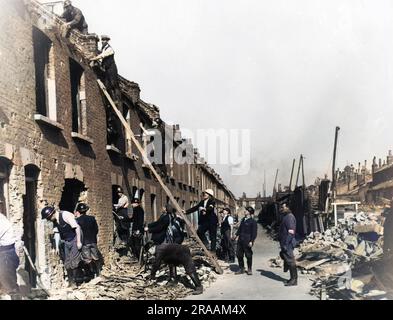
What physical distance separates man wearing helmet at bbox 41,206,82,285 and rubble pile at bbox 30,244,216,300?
20.5 inches

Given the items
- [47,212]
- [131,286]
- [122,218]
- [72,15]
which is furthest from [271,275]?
[72,15]

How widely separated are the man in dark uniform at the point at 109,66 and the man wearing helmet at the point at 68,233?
194 inches

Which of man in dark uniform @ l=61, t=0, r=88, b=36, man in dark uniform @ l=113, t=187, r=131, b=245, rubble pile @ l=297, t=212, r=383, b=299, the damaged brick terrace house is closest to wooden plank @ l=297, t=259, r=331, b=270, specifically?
rubble pile @ l=297, t=212, r=383, b=299

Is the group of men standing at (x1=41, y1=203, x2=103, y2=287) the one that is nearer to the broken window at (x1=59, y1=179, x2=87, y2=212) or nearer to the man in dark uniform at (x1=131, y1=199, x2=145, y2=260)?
the broken window at (x1=59, y1=179, x2=87, y2=212)

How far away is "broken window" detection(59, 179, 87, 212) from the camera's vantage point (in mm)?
10664

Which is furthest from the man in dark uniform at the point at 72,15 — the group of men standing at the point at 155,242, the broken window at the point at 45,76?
the group of men standing at the point at 155,242

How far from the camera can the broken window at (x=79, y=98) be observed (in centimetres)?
1115

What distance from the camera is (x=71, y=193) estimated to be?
10891 mm

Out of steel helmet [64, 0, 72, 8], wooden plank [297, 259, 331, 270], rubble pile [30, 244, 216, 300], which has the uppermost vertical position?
steel helmet [64, 0, 72, 8]

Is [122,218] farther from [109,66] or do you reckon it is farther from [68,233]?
[109,66]

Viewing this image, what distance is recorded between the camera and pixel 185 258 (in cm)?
898

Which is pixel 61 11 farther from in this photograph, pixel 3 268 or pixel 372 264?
pixel 372 264
